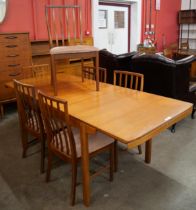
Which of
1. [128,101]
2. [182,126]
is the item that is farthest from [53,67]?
[182,126]

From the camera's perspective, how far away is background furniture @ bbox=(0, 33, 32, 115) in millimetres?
3615

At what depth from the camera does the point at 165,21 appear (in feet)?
23.3

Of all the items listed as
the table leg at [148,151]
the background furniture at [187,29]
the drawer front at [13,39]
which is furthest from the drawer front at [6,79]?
the background furniture at [187,29]

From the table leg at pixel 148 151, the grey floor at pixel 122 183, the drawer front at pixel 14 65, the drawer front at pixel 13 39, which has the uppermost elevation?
the drawer front at pixel 13 39

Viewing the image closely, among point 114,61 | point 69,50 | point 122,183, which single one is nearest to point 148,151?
point 122,183

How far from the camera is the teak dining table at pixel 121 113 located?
60.0 inches

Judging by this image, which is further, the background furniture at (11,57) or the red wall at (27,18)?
the red wall at (27,18)

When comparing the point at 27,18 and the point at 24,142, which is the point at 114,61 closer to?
the point at 27,18

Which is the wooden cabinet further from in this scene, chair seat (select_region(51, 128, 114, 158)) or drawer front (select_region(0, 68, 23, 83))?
chair seat (select_region(51, 128, 114, 158))

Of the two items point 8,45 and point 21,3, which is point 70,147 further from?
point 21,3

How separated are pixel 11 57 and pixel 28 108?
1680 mm

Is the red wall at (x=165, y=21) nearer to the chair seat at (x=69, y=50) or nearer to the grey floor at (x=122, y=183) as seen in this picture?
the chair seat at (x=69, y=50)

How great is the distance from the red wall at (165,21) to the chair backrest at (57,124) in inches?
209

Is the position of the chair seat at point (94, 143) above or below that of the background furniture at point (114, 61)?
below
